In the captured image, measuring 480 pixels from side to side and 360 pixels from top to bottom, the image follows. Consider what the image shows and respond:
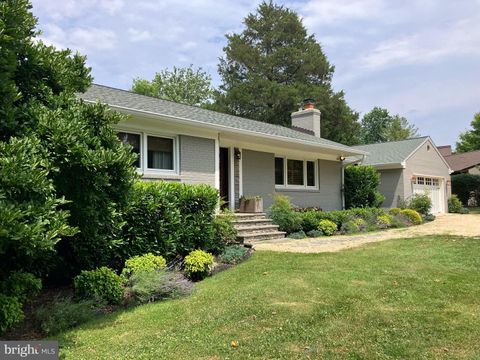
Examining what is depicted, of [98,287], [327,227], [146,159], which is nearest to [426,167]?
[327,227]

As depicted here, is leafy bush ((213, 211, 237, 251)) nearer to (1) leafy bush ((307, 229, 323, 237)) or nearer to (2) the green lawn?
(2) the green lawn

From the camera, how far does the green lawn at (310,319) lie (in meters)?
3.82

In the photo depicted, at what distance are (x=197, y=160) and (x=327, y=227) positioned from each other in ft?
17.1

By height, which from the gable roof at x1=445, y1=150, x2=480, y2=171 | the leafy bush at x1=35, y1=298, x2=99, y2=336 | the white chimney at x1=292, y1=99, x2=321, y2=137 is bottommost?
the leafy bush at x1=35, y1=298, x2=99, y2=336

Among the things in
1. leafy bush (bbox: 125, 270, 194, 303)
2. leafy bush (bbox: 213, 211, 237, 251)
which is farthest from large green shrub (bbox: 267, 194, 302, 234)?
leafy bush (bbox: 125, 270, 194, 303)

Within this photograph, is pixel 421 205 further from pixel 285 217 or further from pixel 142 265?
pixel 142 265

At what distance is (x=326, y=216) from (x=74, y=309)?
10433 mm

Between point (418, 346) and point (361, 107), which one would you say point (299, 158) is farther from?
point (361, 107)

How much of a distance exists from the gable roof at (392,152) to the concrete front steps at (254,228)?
12563 millimetres

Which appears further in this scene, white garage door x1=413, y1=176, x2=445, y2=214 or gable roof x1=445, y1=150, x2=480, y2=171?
gable roof x1=445, y1=150, x2=480, y2=171

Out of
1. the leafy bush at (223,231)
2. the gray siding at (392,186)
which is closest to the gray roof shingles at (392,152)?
the gray siding at (392,186)

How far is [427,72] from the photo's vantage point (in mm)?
18656

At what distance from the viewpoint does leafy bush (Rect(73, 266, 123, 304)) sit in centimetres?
562

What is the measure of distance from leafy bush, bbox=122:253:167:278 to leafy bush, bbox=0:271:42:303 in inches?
70.5
